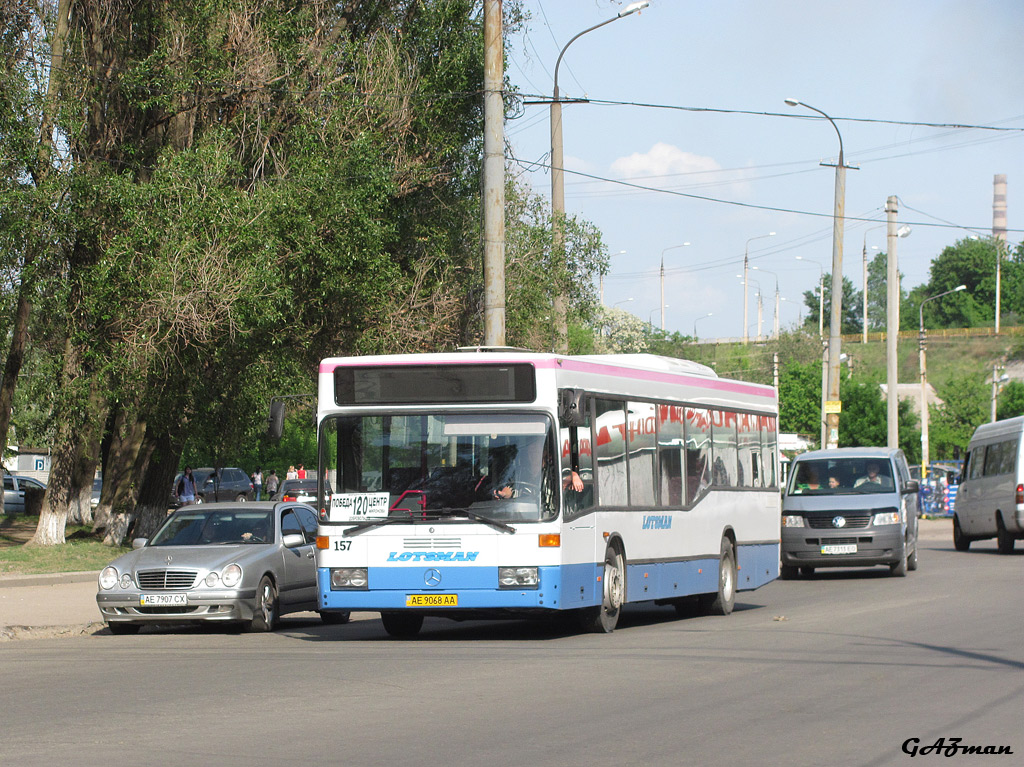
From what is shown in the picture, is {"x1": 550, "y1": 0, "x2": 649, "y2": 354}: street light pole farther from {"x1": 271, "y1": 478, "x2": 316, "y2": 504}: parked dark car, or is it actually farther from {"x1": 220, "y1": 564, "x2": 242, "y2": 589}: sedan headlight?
{"x1": 271, "y1": 478, "x2": 316, "y2": 504}: parked dark car

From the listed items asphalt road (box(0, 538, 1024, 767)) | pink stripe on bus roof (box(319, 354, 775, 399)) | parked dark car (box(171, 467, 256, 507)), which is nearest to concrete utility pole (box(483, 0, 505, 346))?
pink stripe on bus roof (box(319, 354, 775, 399))

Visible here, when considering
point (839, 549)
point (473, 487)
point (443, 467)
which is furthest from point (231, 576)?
point (839, 549)

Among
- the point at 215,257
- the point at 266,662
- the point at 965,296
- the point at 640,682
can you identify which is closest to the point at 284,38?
the point at 215,257

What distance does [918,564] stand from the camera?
2789 cm

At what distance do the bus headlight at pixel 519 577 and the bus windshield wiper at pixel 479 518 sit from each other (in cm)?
37

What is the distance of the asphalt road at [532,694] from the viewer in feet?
25.3

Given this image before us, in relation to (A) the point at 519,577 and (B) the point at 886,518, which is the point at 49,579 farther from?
(B) the point at 886,518

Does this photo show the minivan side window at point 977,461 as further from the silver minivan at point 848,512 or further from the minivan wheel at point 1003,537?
the silver minivan at point 848,512

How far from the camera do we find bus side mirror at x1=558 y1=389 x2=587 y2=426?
44.4 feet

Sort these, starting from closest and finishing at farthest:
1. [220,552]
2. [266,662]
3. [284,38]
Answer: [266,662], [220,552], [284,38]

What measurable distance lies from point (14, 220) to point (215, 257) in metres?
3.47

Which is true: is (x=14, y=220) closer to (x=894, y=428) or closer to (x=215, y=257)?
(x=215, y=257)

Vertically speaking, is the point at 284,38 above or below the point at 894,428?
above

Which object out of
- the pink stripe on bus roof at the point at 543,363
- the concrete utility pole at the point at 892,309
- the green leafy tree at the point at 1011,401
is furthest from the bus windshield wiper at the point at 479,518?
the green leafy tree at the point at 1011,401
